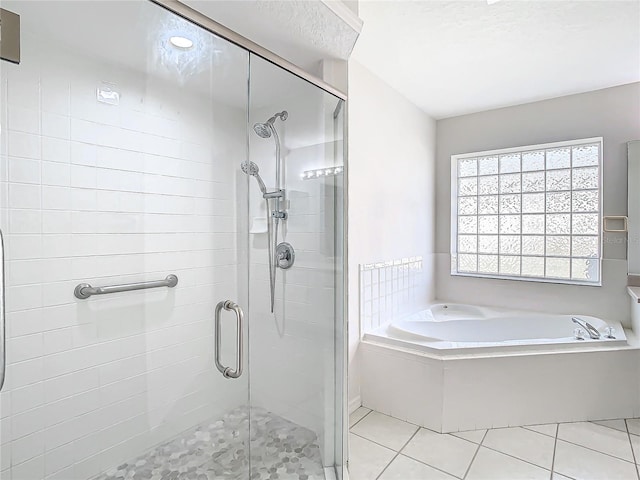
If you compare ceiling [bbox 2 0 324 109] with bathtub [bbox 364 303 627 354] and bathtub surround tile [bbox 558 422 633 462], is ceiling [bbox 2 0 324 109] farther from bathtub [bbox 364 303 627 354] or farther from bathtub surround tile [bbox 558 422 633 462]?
bathtub surround tile [bbox 558 422 633 462]

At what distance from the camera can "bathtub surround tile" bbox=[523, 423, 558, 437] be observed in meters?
2.30

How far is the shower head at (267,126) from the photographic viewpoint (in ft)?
5.90

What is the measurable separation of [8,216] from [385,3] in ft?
6.98

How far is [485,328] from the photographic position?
3.27 metres

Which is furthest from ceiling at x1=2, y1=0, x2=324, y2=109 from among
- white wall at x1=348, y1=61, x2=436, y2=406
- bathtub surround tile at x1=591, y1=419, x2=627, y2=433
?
bathtub surround tile at x1=591, y1=419, x2=627, y2=433

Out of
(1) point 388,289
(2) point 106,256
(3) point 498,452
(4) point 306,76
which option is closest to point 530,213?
(1) point 388,289

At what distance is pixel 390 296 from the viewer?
310 cm

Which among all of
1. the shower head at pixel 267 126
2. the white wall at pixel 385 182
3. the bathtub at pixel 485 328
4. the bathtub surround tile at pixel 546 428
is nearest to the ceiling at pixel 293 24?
the shower head at pixel 267 126

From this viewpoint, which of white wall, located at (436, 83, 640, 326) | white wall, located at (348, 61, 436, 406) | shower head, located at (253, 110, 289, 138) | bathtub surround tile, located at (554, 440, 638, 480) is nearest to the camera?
shower head, located at (253, 110, 289, 138)

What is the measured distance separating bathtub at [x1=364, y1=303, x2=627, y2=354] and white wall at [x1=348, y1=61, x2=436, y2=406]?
27 cm

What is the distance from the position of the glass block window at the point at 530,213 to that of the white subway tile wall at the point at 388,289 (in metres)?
0.69

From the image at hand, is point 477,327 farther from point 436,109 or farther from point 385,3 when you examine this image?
point 385,3

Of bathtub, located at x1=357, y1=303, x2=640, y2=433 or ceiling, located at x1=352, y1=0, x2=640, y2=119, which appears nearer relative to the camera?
ceiling, located at x1=352, y1=0, x2=640, y2=119

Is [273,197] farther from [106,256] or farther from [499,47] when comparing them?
[499,47]
